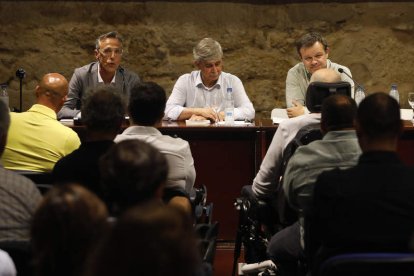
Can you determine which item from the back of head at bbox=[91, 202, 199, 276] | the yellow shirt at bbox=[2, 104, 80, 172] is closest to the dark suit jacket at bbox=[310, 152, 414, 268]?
the back of head at bbox=[91, 202, 199, 276]

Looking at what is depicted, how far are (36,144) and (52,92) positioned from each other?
1.25ft

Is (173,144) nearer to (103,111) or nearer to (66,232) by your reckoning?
(103,111)

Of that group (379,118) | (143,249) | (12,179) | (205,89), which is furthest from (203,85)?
(143,249)

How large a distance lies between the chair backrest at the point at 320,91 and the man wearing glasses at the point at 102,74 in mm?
2372

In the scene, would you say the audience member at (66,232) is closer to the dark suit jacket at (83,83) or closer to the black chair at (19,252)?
the black chair at (19,252)

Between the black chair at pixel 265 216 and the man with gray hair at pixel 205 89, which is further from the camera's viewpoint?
the man with gray hair at pixel 205 89

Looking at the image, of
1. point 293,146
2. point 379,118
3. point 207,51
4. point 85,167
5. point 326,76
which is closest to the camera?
point 379,118

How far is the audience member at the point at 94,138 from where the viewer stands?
3.47 meters

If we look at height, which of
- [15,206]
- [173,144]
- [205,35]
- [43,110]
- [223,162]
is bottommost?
[223,162]

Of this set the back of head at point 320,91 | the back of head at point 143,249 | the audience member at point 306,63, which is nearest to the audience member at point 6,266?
the back of head at point 143,249

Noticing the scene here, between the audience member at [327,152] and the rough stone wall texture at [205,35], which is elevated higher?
the rough stone wall texture at [205,35]

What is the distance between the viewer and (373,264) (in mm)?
2607

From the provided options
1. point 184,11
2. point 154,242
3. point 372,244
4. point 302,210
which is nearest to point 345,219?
point 372,244

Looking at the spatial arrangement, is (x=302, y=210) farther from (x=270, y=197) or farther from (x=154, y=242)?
(x=154, y=242)
